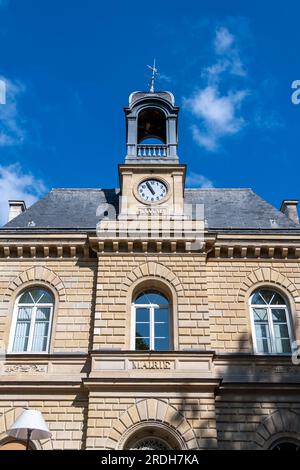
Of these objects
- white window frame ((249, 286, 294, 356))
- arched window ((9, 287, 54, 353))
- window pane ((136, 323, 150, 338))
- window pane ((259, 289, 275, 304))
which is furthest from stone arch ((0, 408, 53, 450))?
window pane ((259, 289, 275, 304))

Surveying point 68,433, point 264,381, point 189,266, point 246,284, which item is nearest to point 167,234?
point 189,266

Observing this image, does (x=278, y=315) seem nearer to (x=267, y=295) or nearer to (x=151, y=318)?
(x=267, y=295)

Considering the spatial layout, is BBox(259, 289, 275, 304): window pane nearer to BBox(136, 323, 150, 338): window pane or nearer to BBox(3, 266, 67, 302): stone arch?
BBox(136, 323, 150, 338): window pane

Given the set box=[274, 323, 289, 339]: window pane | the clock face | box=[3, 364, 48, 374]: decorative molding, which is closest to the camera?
box=[3, 364, 48, 374]: decorative molding

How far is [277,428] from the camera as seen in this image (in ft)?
46.2

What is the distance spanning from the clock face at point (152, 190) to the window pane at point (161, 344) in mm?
4942

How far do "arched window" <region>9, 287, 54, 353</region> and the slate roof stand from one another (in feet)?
7.84

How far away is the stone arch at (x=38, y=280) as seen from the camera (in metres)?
16.3

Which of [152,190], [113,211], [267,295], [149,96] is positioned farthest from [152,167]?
[267,295]

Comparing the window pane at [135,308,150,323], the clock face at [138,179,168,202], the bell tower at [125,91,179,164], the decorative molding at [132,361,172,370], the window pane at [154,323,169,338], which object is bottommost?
the decorative molding at [132,361,172,370]

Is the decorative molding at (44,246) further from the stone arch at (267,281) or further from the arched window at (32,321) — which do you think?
the stone arch at (267,281)

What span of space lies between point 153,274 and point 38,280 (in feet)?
11.6

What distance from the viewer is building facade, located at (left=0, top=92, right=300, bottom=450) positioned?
1395 centimetres

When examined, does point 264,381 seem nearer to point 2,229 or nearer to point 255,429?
point 255,429
